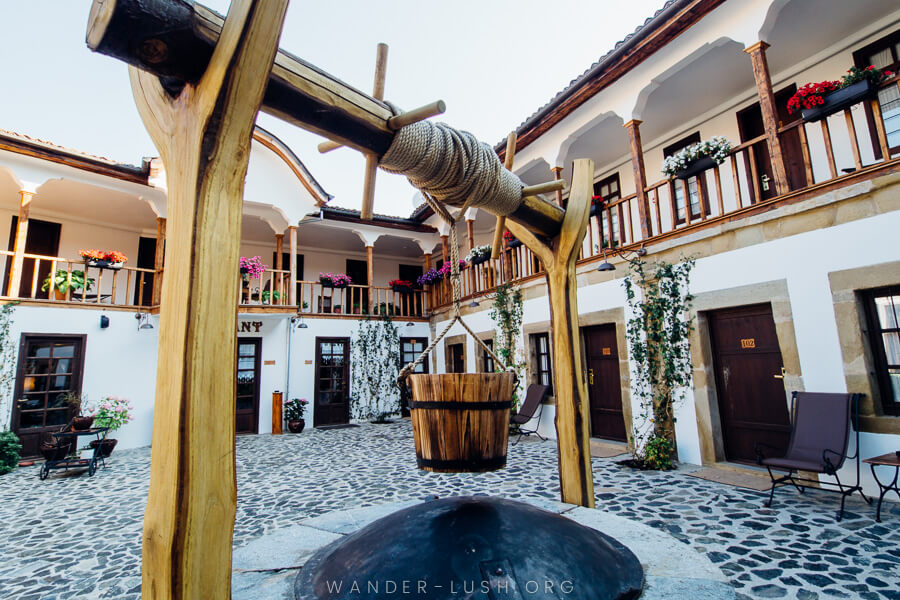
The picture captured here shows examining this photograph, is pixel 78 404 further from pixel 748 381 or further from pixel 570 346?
pixel 748 381

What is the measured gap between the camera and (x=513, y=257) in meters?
9.73

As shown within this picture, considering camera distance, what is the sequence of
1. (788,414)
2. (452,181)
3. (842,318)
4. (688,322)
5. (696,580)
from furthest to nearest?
(688,322) → (788,414) → (842,318) → (452,181) → (696,580)

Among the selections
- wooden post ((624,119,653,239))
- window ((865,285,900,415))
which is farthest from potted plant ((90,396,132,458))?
window ((865,285,900,415))

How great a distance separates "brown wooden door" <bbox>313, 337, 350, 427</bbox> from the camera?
11.6 metres

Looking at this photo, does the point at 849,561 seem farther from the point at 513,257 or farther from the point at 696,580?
the point at 513,257

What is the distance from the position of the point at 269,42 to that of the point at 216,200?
47 cm

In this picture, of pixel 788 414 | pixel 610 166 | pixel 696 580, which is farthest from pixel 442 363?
pixel 696 580

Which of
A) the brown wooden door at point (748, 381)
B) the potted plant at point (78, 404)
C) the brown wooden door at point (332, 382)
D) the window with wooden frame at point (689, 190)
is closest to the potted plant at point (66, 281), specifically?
the potted plant at point (78, 404)

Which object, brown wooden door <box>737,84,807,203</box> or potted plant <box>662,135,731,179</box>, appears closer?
potted plant <box>662,135,731,179</box>

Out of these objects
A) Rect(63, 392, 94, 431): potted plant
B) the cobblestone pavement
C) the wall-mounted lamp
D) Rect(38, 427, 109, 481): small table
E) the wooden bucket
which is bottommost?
the cobblestone pavement

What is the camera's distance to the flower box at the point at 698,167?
5.79 m

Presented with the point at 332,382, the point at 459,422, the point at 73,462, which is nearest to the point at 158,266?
the point at 73,462

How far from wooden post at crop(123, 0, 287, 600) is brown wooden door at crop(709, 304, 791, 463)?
5.87m

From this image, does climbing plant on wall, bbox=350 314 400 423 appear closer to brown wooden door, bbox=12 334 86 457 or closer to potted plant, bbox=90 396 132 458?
potted plant, bbox=90 396 132 458
